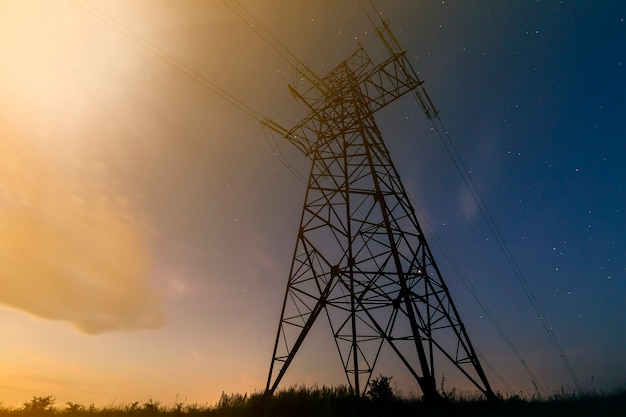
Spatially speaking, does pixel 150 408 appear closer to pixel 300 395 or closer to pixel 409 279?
pixel 300 395

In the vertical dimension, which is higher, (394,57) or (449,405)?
(394,57)

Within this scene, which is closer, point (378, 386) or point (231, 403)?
point (378, 386)

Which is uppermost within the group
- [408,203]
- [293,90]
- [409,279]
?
[293,90]

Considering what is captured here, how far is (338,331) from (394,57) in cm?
1243

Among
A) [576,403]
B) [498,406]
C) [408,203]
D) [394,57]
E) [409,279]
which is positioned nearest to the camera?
[576,403]

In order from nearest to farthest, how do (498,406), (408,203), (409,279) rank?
(498,406)
(409,279)
(408,203)

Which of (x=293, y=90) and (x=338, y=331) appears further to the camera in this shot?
(x=293, y=90)

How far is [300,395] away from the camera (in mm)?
11758

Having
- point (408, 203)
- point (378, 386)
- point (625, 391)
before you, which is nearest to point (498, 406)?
point (378, 386)

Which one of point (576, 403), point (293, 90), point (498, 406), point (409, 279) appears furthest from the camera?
point (293, 90)

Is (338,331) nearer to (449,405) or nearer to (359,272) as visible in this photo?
(359,272)

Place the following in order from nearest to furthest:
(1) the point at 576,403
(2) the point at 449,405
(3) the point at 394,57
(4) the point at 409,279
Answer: (1) the point at 576,403 → (2) the point at 449,405 → (4) the point at 409,279 → (3) the point at 394,57

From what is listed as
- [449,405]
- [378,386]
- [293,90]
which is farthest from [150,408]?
[293,90]

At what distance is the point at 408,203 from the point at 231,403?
10.4m
